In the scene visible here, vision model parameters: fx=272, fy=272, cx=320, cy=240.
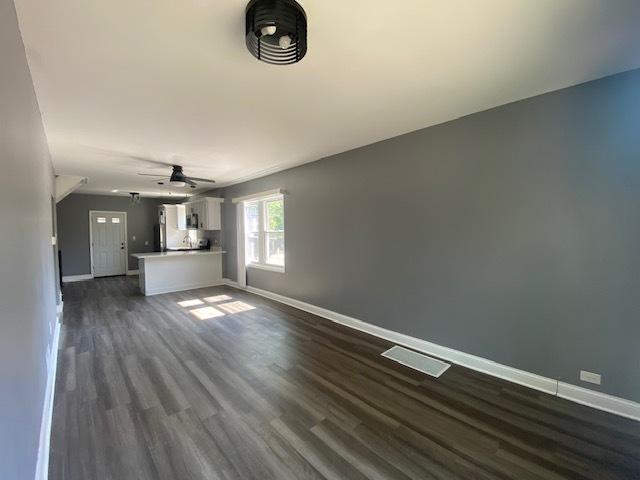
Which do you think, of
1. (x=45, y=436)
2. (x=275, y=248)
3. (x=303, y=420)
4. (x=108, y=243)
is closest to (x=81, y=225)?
(x=108, y=243)

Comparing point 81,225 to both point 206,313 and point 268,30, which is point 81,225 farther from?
point 268,30

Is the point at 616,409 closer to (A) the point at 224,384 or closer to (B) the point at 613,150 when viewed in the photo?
(B) the point at 613,150

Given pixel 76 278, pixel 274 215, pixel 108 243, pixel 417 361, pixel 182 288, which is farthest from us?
pixel 108 243

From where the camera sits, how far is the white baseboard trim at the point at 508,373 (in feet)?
6.69

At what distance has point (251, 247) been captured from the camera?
6258 millimetres

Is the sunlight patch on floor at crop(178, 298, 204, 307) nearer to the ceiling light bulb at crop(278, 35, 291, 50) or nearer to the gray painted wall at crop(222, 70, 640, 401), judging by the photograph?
the gray painted wall at crop(222, 70, 640, 401)

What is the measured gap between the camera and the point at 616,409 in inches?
80.0

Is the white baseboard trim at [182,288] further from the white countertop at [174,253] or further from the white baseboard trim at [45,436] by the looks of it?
the white baseboard trim at [45,436]

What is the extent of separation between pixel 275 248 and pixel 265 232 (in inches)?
16.9

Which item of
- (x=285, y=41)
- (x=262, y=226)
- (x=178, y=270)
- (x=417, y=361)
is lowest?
(x=417, y=361)

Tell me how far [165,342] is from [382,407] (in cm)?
272

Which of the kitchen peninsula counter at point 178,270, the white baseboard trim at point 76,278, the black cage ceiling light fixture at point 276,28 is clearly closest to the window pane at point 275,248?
the kitchen peninsula counter at point 178,270

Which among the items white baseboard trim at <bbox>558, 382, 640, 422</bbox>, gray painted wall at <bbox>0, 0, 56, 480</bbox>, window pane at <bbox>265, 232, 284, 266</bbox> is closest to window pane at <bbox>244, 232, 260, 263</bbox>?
window pane at <bbox>265, 232, 284, 266</bbox>

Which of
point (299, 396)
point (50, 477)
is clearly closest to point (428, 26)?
point (299, 396)
